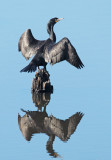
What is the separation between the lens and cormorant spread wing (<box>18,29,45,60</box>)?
19022 mm

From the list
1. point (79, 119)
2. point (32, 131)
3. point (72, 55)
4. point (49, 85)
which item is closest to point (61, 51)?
point (72, 55)

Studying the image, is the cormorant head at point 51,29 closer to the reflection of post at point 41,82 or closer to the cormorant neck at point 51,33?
the cormorant neck at point 51,33

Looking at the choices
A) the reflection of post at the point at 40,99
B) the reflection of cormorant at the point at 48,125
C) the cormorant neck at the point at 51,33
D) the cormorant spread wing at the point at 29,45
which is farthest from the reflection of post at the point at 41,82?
the reflection of cormorant at the point at 48,125

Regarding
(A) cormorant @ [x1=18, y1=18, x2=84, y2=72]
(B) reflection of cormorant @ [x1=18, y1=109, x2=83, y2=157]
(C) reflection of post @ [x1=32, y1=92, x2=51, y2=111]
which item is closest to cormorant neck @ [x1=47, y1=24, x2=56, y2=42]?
(A) cormorant @ [x1=18, y1=18, x2=84, y2=72]

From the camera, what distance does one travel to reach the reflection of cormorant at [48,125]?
13.5m

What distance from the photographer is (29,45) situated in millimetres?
19375

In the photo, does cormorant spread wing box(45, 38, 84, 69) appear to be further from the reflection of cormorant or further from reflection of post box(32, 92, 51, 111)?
the reflection of cormorant

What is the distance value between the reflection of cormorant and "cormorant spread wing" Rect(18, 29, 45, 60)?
3.53m

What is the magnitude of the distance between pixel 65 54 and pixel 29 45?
6.99ft

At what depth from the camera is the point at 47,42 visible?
1869 centimetres

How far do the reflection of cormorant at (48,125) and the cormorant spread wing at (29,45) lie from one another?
3527 mm

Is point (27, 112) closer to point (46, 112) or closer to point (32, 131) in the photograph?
point (46, 112)

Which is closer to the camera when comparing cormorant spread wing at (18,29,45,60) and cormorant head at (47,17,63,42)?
cormorant head at (47,17,63,42)

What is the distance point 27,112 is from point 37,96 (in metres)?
2.38
